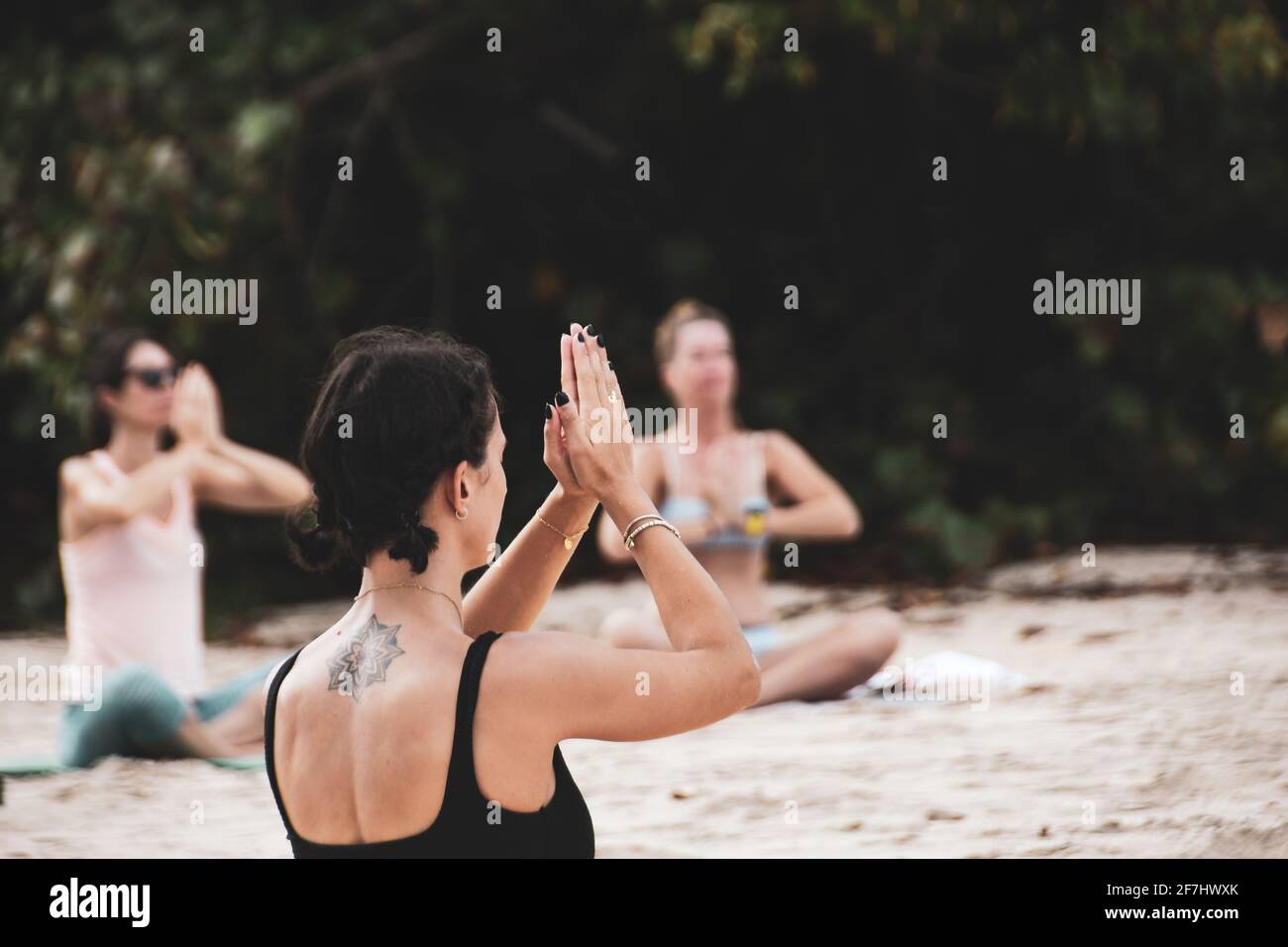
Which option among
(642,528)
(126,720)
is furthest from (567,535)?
(126,720)

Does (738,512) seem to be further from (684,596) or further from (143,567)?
(684,596)

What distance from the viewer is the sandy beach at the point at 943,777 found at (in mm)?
3734

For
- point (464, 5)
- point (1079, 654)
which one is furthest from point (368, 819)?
point (464, 5)

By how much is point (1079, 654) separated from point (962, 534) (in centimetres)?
264

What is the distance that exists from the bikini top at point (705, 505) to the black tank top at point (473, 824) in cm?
329

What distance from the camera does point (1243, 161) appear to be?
30.8 ft

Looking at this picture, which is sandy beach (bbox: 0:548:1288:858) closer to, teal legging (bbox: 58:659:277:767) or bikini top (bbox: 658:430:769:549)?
teal legging (bbox: 58:659:277:767)

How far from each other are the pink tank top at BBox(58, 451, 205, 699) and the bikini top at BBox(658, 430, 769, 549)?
1625 mm

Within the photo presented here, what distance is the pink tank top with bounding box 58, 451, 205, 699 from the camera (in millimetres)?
4750

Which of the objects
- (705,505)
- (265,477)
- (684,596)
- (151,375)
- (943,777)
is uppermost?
(151,375)

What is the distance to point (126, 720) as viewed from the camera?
4.61m

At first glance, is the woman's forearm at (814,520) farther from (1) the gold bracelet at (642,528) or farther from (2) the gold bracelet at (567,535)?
(1) the gold bracelet at (642,528)

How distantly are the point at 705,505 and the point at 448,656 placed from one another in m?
3.54
